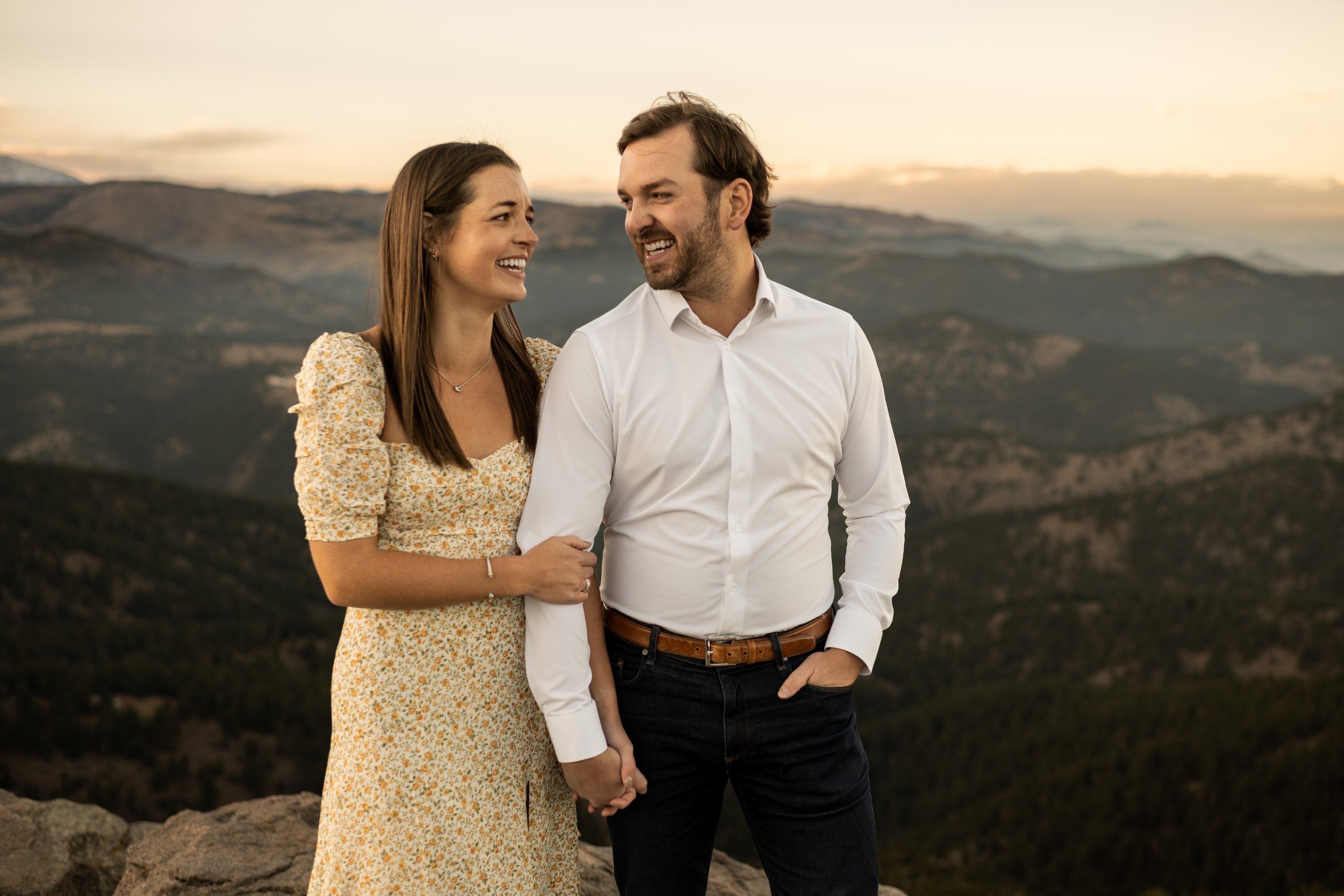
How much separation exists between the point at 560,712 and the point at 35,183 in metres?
221

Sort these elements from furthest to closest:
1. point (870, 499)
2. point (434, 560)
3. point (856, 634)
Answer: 1. point (870, 499)
2. point (856, 634)
3. point (434, 560)

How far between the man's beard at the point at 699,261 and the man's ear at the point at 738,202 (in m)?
0.08

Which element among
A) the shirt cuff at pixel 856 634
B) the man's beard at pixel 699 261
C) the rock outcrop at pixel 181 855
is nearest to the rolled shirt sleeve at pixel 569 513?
the man's beard at pixel 699 261

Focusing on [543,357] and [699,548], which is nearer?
[699,548]

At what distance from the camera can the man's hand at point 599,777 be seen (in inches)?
122

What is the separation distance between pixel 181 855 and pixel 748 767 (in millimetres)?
3183

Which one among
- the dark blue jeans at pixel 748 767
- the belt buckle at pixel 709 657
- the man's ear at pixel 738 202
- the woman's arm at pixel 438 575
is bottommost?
the dark blue jeans at pixel 748 767

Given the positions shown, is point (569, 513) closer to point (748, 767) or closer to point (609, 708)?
point (609, 708)

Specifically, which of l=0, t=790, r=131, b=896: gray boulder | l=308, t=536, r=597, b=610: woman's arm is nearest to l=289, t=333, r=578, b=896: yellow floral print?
l=308, t=536, r=597, b=610: woman's arm

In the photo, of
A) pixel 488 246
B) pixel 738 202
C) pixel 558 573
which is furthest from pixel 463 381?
pixel 738 202

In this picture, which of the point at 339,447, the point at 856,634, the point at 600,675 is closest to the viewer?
the point at 339,447

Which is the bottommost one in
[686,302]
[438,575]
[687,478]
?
[438,575]

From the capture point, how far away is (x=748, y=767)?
3283mm

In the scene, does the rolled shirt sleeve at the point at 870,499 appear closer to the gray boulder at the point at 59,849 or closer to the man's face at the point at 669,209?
the man's face at the point at 669,209
